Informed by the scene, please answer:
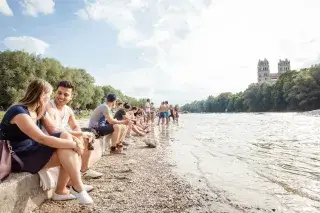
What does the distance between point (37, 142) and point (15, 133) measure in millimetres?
298

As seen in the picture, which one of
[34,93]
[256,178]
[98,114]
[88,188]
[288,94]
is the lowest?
[256,178]

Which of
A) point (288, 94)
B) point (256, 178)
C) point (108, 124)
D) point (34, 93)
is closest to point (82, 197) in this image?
point (34, 93)

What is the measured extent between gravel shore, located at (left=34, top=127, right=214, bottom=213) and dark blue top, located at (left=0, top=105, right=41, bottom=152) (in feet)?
2.66

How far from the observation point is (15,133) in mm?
3959

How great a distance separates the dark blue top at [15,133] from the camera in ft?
12.6

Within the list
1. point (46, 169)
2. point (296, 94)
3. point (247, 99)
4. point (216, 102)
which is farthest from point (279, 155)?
point (216, 102)

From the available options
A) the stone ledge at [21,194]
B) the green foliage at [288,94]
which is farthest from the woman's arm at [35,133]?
the green foliage at [288,94]

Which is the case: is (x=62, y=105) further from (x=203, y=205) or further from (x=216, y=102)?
(x=216, y=102)

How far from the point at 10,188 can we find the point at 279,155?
770 cm

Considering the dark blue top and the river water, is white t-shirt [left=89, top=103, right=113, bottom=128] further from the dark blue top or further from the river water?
the dark blue top

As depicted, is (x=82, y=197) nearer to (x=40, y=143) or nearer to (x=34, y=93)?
(x=40, y=143)

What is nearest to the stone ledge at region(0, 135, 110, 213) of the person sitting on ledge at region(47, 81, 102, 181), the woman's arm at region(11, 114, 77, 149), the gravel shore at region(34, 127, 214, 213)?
the gravel shore at region(34, 127, 214, 213)

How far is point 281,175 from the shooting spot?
21.2 feet

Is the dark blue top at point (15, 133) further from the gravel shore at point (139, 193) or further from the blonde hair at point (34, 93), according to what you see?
the gravel shore at point (139, 193)
